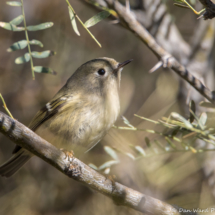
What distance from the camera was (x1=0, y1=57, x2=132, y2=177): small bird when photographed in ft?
6.36

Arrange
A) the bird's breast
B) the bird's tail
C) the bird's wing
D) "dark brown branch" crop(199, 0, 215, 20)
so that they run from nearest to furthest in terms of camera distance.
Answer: "dark brown branch" crop(199, 0, 215, 20) → the bird's breast → the bird's wing → the bird's tail

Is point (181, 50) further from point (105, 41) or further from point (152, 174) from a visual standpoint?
point (105, 41)

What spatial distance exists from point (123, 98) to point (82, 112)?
4.51ft

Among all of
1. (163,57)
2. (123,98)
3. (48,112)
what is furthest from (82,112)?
(123,98)

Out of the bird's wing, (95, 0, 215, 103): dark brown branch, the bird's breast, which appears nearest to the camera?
(95, 0, 215, 103): dark brown branch

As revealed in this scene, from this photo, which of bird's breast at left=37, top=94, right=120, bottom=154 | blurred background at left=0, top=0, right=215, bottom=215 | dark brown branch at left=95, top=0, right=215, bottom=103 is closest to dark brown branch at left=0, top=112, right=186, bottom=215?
blurred background at left=0, top=0, right=215, bottom=215

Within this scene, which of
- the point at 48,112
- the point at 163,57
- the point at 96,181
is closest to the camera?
the point at 163,57

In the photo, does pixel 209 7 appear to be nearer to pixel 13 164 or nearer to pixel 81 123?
pixel 81 123

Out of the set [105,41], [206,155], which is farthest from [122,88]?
[206,155]

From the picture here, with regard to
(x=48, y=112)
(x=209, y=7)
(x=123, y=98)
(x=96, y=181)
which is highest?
(x=209, y=7)

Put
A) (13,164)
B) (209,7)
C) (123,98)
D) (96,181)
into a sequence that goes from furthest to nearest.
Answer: (123,98) < (13,164) < (96,181) < (209,7)

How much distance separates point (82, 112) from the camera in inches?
77.4

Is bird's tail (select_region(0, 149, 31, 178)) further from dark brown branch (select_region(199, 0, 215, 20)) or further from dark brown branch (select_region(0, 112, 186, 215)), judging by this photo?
dark brown branch (select_region(199, 0, 215, 20))

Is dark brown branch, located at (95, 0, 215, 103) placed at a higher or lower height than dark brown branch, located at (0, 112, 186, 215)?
higher
